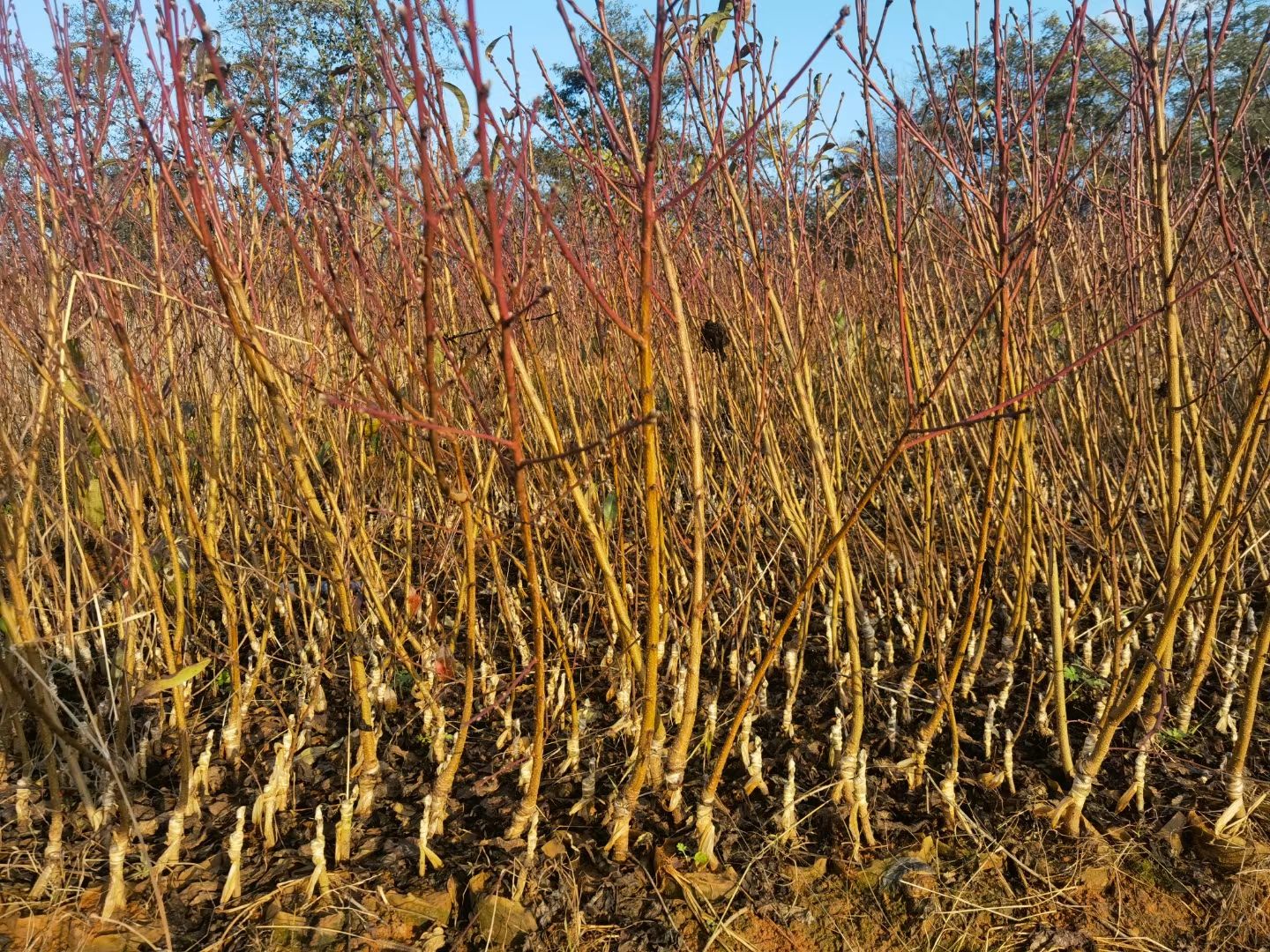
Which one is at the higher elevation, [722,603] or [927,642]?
[722,603]

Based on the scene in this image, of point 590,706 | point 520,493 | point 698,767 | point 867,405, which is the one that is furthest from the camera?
point 867,405

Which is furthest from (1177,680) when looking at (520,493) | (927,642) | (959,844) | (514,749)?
(520,493)

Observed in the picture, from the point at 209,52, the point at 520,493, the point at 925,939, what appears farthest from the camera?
the point at 925,939

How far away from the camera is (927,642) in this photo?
2.47 metres

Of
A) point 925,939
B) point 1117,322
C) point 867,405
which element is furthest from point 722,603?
point 1117,322

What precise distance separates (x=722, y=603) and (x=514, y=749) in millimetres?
791

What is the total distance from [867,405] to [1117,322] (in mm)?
673

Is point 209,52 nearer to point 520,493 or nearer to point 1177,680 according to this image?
point 520,493

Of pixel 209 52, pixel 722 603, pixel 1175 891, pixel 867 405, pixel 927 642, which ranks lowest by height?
pixel 1175 891

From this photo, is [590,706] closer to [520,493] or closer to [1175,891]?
[520,493]

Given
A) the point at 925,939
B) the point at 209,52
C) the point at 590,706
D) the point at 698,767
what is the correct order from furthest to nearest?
1. the point at 590,706
2. the point at 698,767
3. the point at 925,939
4. the point at 209,52

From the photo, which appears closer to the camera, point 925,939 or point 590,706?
point 925,939

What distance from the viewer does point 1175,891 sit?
155 centimetres

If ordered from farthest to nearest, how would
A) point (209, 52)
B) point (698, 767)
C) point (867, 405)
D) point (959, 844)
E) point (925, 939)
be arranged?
point (867, 405) < point (698, 767) < point (959, 844) < point (925, 939) < point (209, 52)
